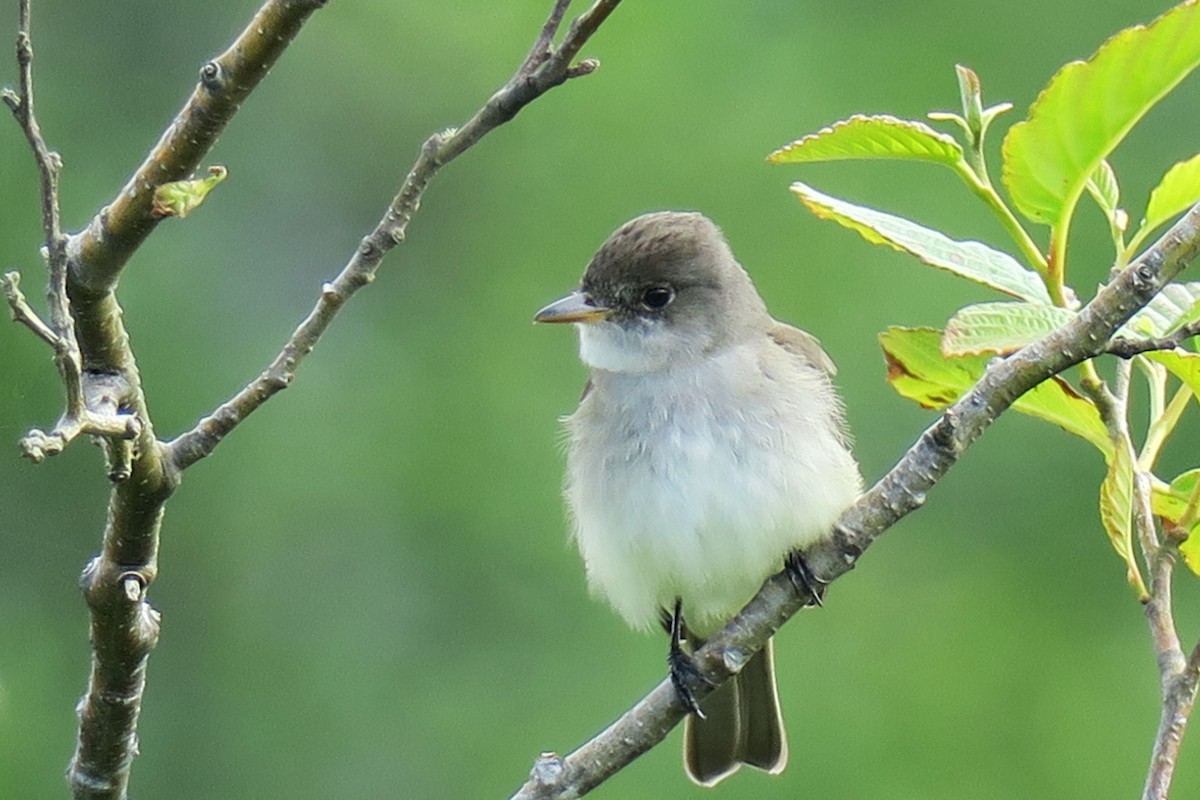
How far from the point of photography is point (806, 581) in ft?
9.43

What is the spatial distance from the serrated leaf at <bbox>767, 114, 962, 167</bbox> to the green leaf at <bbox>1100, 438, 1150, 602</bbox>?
414mm

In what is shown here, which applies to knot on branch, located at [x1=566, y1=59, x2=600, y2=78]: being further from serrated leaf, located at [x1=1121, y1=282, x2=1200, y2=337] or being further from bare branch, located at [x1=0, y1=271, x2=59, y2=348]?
serrated leaf, located at [x1=1121, y1=282, x2=1200, y2=337]

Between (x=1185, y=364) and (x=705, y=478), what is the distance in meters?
1.62

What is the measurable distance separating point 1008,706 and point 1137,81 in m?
6.79

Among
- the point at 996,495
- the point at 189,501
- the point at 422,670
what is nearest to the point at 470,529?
the point at 422,670

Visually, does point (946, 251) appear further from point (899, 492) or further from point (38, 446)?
point (38, 446)

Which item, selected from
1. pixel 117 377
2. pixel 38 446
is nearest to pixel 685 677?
pixel 117 377

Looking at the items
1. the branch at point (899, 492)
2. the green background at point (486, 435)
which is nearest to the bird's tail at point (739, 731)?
the branch at point (899, 492)

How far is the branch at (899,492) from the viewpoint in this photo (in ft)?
6.67

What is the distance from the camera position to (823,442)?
3.84m

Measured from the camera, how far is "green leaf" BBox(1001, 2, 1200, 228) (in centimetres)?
213

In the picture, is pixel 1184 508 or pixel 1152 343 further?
pixel 1184 508

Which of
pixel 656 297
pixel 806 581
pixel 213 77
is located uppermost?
pixel 656 297

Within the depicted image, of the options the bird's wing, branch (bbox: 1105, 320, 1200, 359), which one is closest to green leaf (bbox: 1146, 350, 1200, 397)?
branch (bbox: 1105, 320, 1200, 359)
